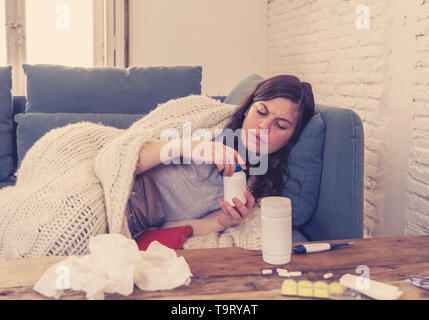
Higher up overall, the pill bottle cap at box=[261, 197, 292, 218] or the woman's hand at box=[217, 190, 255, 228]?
the pill bottle cap at box=[261, 197, 292, 218]

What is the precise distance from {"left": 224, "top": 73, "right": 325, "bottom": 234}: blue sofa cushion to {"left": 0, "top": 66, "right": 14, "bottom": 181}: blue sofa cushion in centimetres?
123

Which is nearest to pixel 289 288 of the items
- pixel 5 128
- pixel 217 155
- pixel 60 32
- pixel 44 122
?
pixel 217 155

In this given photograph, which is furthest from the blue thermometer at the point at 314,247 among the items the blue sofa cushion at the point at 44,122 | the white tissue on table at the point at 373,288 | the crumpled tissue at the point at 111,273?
the blue sofa cushion at the point at 44,122

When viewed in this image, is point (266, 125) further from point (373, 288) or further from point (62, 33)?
point (62, 33)

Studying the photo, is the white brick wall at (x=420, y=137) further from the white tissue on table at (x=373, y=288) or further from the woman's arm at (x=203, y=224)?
the white tissue on table at (x=373, y=288)

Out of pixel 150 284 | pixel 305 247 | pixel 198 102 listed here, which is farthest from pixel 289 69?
pixel 150 284

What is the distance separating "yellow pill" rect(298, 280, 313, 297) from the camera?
2.15 ft

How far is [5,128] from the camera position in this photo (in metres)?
1.86

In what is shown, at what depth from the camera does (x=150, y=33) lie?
3377 millimetres

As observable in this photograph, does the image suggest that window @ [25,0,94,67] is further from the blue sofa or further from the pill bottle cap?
the pill bottle cap

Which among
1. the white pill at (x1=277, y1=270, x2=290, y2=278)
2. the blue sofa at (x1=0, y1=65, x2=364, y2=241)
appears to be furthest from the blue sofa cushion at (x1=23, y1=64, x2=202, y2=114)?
the white pill at (x1=277, y1=270, x2=290, y2=278)

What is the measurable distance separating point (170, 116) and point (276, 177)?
0.41m

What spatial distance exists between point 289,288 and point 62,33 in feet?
9.94

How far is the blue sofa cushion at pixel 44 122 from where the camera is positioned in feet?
5.82
